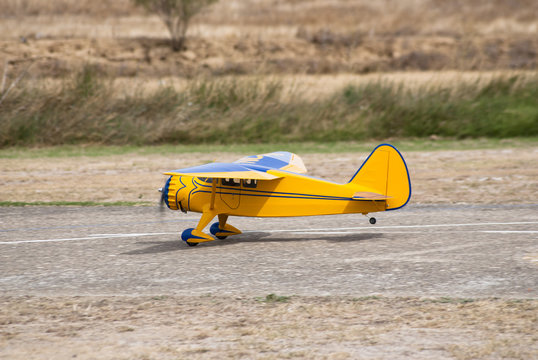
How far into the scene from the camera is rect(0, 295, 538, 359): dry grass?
7.34m

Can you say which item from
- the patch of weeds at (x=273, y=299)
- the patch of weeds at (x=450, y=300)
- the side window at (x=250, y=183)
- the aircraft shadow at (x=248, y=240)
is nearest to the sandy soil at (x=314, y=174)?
the aircraft shadow at (x=248, y=240)

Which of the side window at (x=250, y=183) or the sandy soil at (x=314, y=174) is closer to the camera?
the side window at (x=250, y=183)

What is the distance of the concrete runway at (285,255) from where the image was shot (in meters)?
9.69

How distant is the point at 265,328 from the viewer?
8.05 meters

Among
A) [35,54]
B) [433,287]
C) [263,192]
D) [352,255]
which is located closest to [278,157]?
[263,192]

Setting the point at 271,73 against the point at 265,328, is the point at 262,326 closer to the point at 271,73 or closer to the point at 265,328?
the point at 265,328

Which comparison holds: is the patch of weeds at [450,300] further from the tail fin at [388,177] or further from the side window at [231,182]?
the side window at [231,182]

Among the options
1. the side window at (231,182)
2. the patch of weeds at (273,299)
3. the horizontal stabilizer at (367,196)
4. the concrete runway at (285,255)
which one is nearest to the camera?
the patch of weeds at (273,299)

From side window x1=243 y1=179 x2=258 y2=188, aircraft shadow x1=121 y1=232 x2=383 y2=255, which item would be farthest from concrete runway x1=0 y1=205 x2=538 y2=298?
side window x1=243 y1=179 x2=258 y2=188

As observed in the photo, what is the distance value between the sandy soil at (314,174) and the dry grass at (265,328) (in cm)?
794

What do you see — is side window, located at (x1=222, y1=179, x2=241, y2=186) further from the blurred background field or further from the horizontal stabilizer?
the blurred background field

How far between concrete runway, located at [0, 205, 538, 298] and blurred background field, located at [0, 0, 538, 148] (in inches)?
455

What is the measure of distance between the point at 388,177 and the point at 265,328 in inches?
168

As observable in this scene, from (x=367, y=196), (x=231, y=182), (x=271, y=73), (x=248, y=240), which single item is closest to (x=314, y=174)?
(x=248, y=240)
